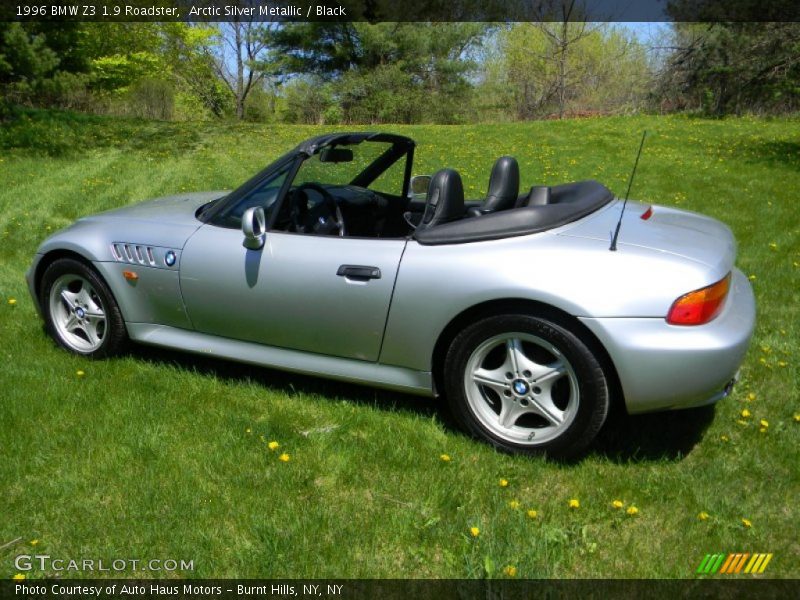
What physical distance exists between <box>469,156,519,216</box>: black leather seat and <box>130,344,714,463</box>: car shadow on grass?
1.11 m

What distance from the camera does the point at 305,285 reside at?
11.0 feet

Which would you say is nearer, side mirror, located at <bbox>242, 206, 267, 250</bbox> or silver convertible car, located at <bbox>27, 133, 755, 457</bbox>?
silver convertible car, located at <bbox>27, 133, 755, 457</bbox>

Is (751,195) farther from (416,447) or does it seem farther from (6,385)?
(6,385)

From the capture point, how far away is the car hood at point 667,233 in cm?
299

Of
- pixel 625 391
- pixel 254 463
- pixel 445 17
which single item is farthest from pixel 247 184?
pixel 445 17

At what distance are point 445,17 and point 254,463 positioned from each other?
32502mm

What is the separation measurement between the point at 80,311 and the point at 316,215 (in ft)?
5.36

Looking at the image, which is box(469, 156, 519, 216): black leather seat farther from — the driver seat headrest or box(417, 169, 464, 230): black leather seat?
box(417, 169, 464, 230): black leather seat

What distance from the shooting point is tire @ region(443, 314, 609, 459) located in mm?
2869

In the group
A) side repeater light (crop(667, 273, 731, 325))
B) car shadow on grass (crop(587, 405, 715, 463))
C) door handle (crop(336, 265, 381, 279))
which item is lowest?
car shadow on grass (crop(587, 405, 715, 463))

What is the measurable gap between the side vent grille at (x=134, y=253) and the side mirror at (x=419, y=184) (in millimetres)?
1590

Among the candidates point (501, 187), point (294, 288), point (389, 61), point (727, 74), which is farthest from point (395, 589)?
point (389, 61)

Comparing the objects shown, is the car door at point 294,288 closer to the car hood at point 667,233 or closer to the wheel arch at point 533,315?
the wheel arch at point 533,315

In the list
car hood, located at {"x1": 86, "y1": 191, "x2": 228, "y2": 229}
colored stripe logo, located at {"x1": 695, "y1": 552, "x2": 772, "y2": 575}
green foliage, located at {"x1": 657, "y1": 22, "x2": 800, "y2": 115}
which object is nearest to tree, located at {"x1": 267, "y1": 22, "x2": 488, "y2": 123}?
green foliage, located at {"x1": 657, "y1": 22, "x2": 800, "y2": 115}
